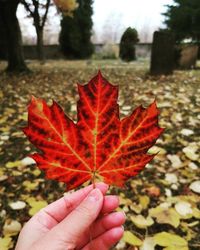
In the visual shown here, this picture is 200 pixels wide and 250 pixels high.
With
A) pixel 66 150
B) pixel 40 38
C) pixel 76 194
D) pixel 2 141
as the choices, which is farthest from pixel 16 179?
pixel 40 38

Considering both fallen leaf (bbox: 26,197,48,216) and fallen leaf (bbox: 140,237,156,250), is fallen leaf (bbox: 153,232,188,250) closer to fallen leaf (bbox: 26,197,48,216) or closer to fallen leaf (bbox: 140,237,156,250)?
fallen leaf (bbox: 140,237,156,250)

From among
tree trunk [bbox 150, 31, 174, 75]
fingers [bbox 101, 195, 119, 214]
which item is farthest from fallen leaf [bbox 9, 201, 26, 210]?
tree trunk [bbox 150, 31, 174, 75]

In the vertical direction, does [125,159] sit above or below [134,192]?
above

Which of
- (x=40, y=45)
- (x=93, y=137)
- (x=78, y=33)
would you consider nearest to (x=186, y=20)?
(x=78, y=33)

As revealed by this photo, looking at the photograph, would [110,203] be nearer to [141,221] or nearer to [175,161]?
[141,221]

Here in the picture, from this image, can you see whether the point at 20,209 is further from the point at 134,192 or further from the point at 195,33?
the point at 195,33

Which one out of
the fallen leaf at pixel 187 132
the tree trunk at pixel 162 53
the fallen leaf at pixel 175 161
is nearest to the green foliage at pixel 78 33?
the tree trunk at pixel 162 53
